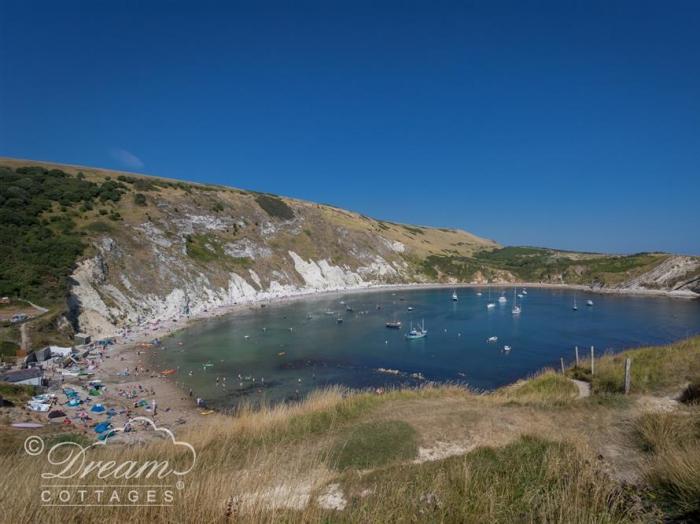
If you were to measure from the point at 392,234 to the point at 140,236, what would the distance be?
103367 millimetres

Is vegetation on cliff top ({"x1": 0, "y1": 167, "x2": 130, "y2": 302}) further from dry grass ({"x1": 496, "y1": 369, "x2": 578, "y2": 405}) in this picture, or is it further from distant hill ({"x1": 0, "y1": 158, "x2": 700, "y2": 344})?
dry grass ({"x1": 496, "y1": 369, "x2": 578, "y2": 405})

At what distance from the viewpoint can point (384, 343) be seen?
2132 inches

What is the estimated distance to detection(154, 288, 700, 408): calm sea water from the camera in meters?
A: 37.6

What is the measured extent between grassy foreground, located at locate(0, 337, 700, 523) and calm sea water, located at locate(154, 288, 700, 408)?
67.2ft

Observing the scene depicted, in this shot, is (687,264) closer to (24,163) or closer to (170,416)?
(170,416)

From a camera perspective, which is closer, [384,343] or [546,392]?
[546,392]

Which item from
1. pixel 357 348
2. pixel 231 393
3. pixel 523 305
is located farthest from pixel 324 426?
pixel 523 305

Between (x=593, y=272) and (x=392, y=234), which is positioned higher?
(x=392, y=234)

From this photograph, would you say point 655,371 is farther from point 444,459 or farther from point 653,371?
point 444,459

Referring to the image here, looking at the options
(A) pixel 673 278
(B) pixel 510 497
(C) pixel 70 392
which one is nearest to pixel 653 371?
(B) pixel 510 497

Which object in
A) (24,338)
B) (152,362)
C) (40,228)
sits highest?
(40,228)

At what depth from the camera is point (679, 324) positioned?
62.7 m

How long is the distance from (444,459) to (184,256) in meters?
78.5

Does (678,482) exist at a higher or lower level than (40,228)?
lower
